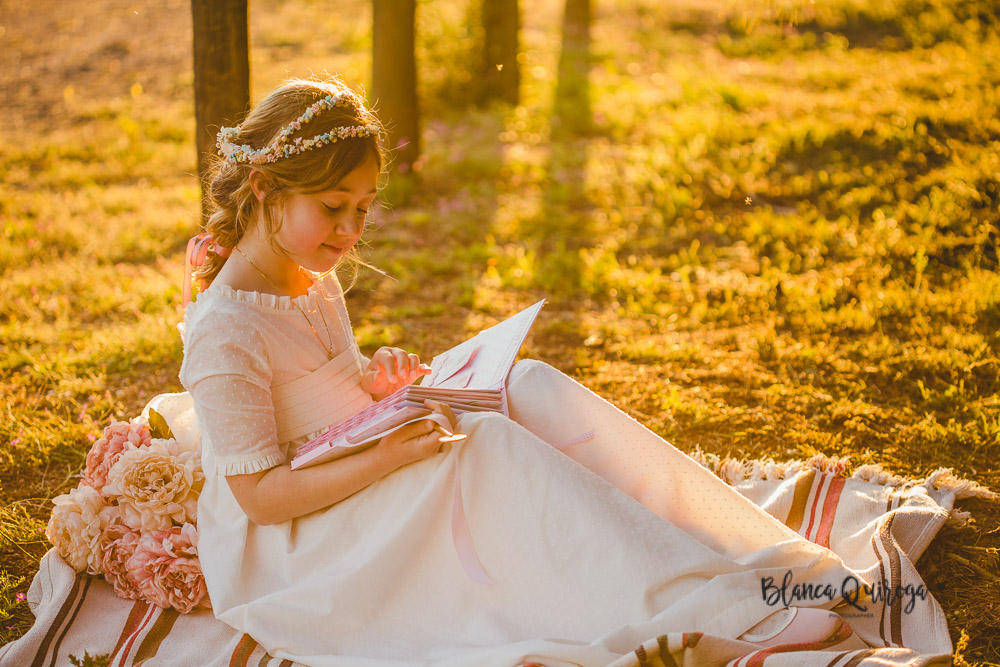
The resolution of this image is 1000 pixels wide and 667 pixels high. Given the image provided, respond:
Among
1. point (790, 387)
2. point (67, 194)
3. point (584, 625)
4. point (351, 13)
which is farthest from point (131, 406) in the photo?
point (351, 13)

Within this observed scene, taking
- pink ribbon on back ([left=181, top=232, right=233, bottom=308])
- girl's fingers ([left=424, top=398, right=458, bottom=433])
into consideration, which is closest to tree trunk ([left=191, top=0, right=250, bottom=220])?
pink ribbon on back ([left=181, top=232, right=233, bottom=308])

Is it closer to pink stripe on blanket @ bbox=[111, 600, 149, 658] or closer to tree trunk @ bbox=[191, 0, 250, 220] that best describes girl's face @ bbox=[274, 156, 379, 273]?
pink stripe on blanket @ bbox=[111, 600, 149, 658]

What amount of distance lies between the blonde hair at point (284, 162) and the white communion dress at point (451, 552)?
9.1 inches

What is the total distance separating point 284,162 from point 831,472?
2090 millimetres

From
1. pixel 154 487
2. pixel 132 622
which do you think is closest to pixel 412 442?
pixel 154 487

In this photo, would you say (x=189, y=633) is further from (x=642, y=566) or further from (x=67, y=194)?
(x=67, y=194)

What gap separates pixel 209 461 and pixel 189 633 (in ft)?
1.66

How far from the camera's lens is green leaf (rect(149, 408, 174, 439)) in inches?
108

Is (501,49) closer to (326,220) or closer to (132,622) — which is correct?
(326,220)

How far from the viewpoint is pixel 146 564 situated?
7.88ft

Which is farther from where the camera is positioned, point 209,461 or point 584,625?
point 209,461

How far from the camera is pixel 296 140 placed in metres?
2.04

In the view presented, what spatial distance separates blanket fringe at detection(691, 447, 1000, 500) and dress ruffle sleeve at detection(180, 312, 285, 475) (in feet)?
5.52

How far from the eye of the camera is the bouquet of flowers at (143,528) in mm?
2402
